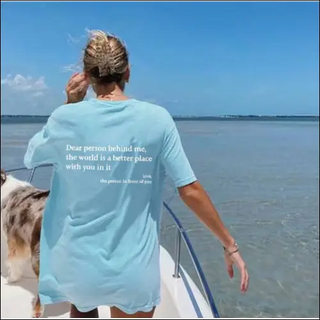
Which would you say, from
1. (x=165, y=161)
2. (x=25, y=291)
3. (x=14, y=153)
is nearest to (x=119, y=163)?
(x=165, y=161)

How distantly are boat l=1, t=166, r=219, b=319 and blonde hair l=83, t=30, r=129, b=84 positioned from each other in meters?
1.21

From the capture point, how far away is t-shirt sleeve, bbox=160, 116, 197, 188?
4.95ft

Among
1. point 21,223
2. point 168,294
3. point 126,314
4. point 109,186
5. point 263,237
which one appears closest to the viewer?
point 109,186

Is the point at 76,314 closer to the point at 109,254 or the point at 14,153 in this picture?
the point at 109,254

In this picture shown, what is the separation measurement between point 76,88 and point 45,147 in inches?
10.9

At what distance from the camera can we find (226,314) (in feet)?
17.1

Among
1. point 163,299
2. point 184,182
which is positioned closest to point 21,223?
point 163,299

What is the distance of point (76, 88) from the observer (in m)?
1.69

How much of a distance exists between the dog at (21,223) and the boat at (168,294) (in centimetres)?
12

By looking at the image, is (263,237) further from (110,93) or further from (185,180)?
(110,93)

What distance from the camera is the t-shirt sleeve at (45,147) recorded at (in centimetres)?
155

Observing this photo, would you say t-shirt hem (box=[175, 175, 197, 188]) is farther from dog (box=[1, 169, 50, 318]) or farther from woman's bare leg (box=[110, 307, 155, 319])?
dog (box=[1, 169, 50, 318])

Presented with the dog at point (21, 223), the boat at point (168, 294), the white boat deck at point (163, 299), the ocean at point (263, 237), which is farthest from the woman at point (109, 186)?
the dog at point (21, 223)

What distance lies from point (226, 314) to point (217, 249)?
210cm
